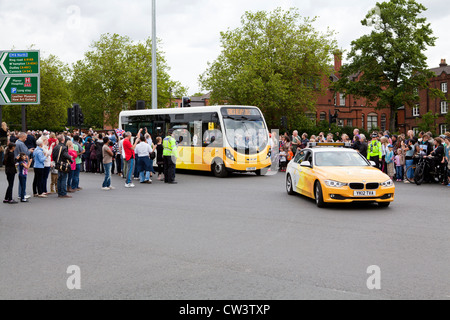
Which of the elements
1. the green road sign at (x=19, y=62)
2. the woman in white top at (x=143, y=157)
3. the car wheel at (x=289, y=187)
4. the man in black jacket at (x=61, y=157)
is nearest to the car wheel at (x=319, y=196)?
Result: the car wheel at (x=289, y=187)

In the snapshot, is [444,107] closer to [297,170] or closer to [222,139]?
[222,139]

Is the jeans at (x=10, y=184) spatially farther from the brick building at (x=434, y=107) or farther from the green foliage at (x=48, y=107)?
the brick building at (x=434, y=107)

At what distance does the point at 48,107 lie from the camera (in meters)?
68.9

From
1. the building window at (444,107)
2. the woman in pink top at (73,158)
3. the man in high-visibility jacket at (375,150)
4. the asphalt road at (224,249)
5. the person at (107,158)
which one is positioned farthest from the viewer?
the building window at (444,107)

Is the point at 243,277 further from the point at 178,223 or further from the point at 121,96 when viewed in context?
the point at 121,96

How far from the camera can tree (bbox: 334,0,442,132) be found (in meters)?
50.7

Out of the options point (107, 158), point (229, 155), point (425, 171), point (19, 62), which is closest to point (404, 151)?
point (425, 171)

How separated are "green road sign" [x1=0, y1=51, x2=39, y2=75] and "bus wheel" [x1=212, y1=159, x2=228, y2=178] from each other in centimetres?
1129

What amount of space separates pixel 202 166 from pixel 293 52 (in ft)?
116

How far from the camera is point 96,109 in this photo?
65.4m

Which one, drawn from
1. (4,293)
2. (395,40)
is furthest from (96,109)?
(4,293)

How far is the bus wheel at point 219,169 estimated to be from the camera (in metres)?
21.0

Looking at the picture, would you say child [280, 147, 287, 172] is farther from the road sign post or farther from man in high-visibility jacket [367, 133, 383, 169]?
the road sign post

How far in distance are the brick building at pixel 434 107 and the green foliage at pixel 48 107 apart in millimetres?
50016
